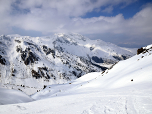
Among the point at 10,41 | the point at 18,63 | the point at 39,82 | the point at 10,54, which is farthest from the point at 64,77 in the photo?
the point at 10,41

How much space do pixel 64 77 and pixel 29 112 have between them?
350 ft

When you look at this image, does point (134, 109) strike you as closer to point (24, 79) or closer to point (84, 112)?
point (84, 112)

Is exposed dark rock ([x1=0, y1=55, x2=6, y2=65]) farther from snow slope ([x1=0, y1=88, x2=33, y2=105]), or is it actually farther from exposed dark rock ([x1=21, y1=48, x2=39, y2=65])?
snow slope ([x1=0, y1=88, x2=33, y2=105])

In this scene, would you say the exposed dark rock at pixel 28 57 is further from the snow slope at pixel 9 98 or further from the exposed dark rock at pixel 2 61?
the snow slope at pixel 9 98

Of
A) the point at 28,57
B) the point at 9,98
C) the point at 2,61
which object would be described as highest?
the point at 28,57

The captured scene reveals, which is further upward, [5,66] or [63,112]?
[5,66]

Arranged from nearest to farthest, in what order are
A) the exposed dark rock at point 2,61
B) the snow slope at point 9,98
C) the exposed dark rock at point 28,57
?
the snow slope at point 9,98, the exposed dark rock at point 2,61, the exposed dark rock at point 28,57

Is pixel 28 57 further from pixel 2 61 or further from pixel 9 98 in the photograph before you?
pixel 9 98

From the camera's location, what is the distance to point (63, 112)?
5.53 metres

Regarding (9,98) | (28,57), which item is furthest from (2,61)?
(9,98)

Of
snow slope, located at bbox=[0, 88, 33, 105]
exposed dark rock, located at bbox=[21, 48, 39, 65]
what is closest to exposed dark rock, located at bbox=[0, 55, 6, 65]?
exposed dark rock, located at bbox=[21, 48, 39, 65]

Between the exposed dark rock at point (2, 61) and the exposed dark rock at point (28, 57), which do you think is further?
the exposed dark rock at point (28, 57)

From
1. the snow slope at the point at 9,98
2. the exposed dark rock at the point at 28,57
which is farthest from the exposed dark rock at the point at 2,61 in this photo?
the snow slope at the point at 9,98

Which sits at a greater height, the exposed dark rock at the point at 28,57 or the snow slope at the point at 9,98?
the exposed dark rock at the point at 28,57
